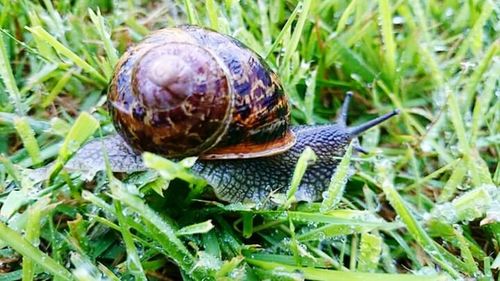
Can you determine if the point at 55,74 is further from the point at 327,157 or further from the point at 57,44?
the point at 327,157

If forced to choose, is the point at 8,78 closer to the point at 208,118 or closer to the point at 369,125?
the point at 208,118

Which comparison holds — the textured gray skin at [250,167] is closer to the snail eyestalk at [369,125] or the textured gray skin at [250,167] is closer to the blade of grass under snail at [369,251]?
the snail eyestalk at [369,125]

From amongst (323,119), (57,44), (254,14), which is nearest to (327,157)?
(323,119)

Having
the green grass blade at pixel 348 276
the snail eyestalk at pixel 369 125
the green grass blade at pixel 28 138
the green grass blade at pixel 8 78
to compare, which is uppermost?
the green grass blade at pixel 8 78

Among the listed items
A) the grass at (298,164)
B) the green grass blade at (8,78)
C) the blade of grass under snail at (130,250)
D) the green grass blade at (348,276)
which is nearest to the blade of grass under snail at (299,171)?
the grass at (298,164)

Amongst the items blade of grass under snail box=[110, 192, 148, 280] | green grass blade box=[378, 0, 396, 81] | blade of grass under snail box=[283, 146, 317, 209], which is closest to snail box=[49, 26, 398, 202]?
blade of grass under snail box=[283, 146, 317, 209]

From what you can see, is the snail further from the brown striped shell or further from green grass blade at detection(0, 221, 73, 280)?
green grass blade at detection(0, 221, 73, 280)
